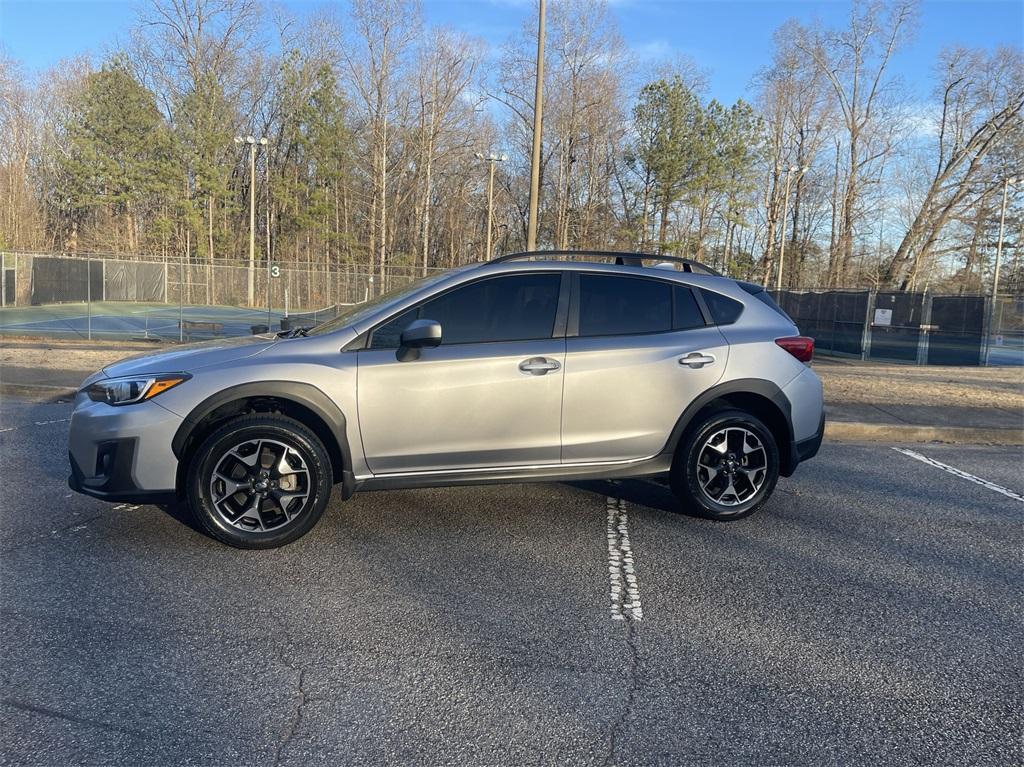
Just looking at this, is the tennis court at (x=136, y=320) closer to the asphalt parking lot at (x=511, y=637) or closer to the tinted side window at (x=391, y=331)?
the tinted side window at (x=391, y=331)

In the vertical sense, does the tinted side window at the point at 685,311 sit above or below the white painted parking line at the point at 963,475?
above

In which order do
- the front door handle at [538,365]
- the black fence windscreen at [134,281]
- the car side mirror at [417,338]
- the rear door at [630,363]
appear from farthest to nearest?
the black fence windscreen at [134,281]
the rear door at [630,363]
the front door handle at [538,365]
the car side mirror at [417,338]

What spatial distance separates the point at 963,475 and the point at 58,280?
2796cm

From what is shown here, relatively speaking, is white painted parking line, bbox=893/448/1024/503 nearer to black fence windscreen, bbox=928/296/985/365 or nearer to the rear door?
the rear door

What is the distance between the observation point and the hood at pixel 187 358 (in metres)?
4.27

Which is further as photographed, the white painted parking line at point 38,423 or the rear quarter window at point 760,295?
the white painted parking line at point 38,423

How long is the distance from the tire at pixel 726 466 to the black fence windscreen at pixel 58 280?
2594 cm

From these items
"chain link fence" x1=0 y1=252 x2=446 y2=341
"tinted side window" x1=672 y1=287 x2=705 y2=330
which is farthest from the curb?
"chain link fence" x1=0 y1=252 x2=446 y2=341

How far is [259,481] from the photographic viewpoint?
427 centimetres

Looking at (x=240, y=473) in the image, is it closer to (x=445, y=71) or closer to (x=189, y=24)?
(x=445, y=71)

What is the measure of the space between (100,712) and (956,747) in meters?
3.07

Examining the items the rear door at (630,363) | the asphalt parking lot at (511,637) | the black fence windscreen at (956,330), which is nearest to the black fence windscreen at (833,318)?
the black fence windscreen at (956,330)

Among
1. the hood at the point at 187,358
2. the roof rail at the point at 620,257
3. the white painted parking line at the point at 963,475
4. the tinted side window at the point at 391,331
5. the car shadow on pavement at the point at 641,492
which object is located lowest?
the car shadow on pavement at the point at 641,492

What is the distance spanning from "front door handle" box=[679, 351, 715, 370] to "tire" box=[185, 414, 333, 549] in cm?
237
